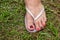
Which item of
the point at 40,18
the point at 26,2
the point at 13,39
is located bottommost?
the point at 13,39

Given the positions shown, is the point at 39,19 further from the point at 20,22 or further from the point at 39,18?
the point at 20,22

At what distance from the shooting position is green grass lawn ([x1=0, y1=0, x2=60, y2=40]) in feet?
6.85

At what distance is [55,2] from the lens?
2.41 m

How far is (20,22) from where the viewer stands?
2.22 m

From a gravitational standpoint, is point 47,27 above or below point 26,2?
below

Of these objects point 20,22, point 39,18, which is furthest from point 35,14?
point 20,22

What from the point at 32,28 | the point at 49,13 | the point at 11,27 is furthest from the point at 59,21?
the point at 11,27

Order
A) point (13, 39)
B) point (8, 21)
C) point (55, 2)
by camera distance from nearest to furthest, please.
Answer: point (13, 39) → point (8, 21) → point (55, 2)

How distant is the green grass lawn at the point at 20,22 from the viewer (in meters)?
2.09

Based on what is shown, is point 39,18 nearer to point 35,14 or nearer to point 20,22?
point 35,14

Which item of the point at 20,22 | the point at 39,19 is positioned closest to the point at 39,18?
the point at 39,19

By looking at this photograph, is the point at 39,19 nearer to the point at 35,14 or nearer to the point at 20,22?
the point at 35,14

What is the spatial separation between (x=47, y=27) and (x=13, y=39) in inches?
13.5

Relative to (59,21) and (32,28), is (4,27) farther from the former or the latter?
(59,21)
